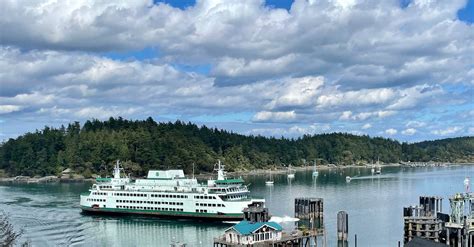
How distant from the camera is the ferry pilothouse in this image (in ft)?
299

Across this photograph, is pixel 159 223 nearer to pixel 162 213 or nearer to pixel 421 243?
pixel 162 213

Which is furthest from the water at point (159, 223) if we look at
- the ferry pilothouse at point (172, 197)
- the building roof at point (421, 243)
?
the building roof at point (421, 243)

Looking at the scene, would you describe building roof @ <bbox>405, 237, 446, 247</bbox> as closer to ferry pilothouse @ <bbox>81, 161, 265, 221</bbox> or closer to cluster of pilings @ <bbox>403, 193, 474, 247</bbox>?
cluster of pilings @ <bbox>403, 193, 474, 247</bbox>

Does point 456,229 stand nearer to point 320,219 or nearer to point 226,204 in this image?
point 320,219

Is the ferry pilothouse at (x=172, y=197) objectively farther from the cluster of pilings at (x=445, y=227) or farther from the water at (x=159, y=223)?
the cluster of pilings at (x=445, y=227)

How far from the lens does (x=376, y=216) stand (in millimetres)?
91500

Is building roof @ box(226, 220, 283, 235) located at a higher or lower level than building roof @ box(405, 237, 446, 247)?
higher

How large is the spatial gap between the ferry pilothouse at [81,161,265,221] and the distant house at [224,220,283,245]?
29.0 meters

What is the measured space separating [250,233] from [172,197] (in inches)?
1751

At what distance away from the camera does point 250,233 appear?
179 feet

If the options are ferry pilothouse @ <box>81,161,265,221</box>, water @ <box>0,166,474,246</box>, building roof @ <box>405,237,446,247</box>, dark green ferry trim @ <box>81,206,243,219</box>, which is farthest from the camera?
ferry pilothouse @ <box>81,161,265,221</box>

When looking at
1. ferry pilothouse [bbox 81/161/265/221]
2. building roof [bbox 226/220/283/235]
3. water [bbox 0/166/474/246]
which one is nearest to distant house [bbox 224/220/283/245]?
building roof [bbox 226/220/283/235]

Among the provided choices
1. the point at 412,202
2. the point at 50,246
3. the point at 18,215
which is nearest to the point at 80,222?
the point at 18,215

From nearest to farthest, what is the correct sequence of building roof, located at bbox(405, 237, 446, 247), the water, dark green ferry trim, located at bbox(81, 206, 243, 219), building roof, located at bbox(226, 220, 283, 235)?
building roof, located at bbox(405, 237, 446, 247)
building roof, located at bbox(226, 220, 283, 235)
the water
dark green ferry trim, located at bbox(81, 206, 243, 219)
